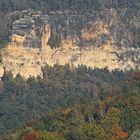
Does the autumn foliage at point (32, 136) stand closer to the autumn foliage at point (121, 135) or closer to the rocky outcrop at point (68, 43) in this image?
the autumn foliage at point (121, 135)

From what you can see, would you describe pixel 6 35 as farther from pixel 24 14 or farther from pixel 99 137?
pixel 99 137

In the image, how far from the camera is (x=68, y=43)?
94.6 metres

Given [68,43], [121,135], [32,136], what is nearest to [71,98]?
[68,43]

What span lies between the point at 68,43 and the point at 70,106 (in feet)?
90.6

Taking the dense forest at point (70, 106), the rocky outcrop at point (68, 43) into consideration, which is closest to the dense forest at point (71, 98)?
the dense forest at point (70, 106)

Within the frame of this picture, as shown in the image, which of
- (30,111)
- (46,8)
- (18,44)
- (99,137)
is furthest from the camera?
(46,8)

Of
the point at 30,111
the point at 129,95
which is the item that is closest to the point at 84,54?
the point at 30,111

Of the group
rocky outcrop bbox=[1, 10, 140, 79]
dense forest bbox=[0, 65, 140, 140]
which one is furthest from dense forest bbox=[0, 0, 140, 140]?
rocky outcrop bbox=[1, 10, 140, 79]

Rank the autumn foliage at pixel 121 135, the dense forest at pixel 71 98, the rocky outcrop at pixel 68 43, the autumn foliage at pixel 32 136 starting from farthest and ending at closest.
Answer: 1. the rocky outcrop at pixel 68 43
2. the dense forest at pixel 71 98
3. the autumn foliage at pixel 121 135
4. the autumn foliage at pixel 32 136

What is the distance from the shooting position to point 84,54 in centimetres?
9481

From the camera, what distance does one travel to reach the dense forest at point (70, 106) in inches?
2250

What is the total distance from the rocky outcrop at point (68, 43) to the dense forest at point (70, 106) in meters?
1.16

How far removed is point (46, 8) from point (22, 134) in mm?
40315

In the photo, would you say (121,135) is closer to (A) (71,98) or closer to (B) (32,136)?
(B) (32,136)
